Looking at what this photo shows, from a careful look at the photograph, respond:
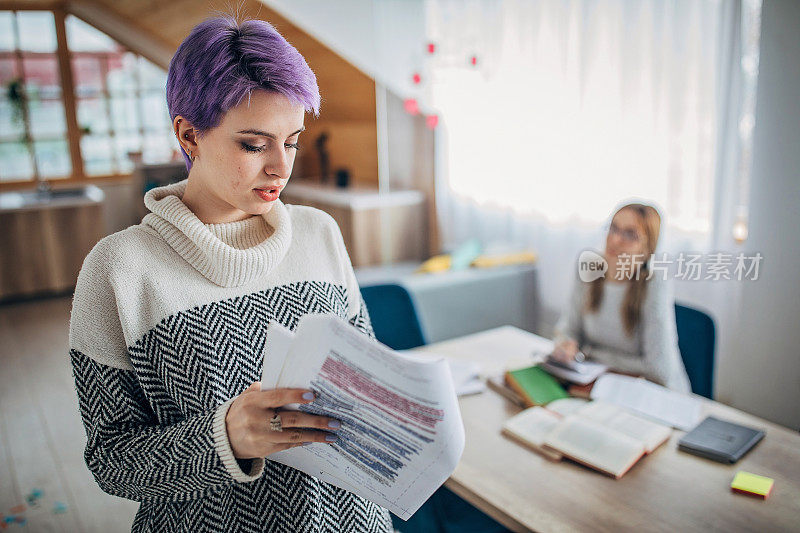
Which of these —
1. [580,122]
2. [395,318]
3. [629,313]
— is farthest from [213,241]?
[580,122]

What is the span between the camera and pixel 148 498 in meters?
0.83

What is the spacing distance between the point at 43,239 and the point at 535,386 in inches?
176

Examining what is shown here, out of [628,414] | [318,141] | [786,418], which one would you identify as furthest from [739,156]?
[318,141]

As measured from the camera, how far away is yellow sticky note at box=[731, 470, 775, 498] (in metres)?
1.26

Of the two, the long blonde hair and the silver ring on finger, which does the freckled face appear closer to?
the silver ring on finger

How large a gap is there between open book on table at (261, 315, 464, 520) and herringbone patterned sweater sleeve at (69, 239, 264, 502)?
11 centimetres

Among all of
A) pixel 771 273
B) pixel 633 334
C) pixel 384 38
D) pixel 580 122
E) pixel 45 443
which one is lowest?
pixel 45 443

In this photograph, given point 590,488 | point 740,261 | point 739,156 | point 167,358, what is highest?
point 739,156

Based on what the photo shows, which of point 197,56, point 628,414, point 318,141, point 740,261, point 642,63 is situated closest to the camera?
point 197,56

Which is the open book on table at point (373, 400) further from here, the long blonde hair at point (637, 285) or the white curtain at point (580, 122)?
the white curtain at point (580, 122)

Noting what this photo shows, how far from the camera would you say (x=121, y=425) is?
2.52ft

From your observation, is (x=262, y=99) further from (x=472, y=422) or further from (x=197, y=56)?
Result: (x=472, y=422)

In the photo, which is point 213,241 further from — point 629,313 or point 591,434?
point 629,313

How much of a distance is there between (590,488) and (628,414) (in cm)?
34
